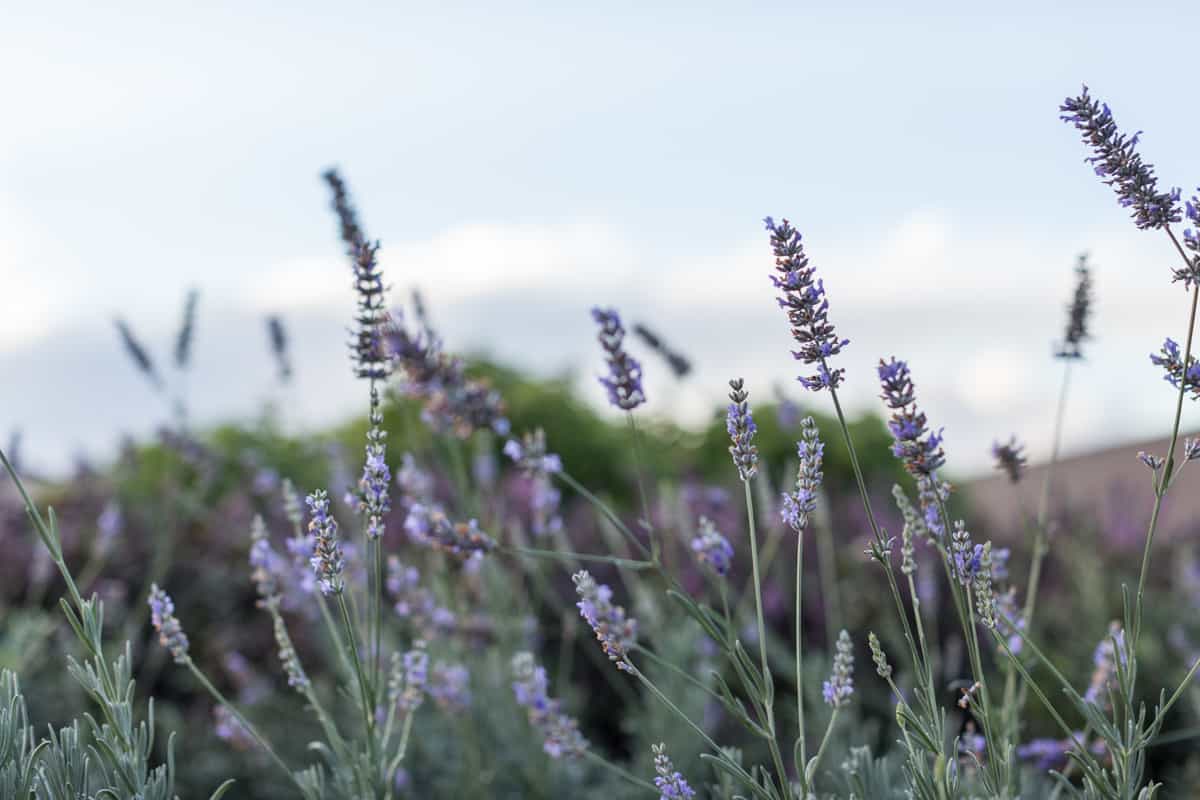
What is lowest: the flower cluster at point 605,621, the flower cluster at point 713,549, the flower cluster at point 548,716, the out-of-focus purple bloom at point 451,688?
the out-of-focus purple bloom at point 451,688

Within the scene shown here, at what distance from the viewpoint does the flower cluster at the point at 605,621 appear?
1.71 m

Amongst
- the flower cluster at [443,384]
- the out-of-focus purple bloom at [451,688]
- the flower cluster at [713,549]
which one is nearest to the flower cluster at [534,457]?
the flower cluster at [443,384]

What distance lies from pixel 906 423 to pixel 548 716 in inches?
45.6

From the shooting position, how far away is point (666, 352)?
3332 millimetres

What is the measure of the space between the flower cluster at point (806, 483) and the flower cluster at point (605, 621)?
287 millimetres

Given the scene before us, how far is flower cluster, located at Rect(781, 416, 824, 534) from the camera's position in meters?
1.67

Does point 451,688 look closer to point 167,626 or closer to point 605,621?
point 167,626

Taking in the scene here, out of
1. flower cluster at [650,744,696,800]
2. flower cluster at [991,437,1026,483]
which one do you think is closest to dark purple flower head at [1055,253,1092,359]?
flower cluster at [991,437,1026,483]

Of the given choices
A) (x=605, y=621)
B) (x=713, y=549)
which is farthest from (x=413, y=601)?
(x=605, y=621)

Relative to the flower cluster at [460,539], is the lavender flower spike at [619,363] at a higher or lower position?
higher

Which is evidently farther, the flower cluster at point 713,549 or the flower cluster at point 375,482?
the flower cluster at point 713,549

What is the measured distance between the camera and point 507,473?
881cm

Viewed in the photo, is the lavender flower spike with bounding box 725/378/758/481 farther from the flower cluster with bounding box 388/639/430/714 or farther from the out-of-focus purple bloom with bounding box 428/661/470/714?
the out-of-focus purple bloom with bounding box 428/661/470/714

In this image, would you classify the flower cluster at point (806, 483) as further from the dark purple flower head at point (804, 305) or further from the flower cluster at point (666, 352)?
the flower cluster at point (666, 352)
